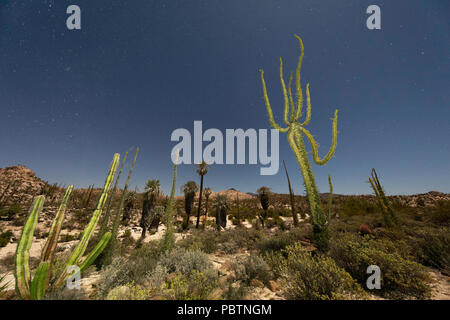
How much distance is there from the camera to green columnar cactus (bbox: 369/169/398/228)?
7.65m

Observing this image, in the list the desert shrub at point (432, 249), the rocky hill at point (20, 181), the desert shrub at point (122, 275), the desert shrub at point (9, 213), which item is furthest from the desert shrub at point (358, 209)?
the rocky hill at point (20, 181)

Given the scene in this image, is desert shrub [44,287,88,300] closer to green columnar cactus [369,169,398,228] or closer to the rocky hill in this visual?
green columnar cactus [369,169,398,228]

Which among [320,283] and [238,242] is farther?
[238,242]

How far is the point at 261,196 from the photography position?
19906 mm

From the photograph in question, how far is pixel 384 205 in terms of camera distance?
27.5 ft

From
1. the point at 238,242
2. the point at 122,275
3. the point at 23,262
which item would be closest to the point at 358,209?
the point at 238,242

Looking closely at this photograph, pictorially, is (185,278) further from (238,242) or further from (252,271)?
(238,242)

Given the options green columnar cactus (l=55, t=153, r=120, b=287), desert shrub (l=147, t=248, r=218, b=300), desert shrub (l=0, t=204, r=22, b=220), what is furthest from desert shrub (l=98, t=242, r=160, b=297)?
desert shrub (l=0, t=204, r=22, b=220)

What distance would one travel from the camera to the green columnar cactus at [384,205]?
765 cm

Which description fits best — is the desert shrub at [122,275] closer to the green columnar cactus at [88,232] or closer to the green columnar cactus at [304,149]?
the green columnar cactus at [88,232]

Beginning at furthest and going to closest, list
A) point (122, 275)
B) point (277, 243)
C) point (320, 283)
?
point (277, 243) < point (122, 275) < point (320, 283)

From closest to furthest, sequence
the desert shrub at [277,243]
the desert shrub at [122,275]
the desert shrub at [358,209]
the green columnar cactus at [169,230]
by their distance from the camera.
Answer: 1. the desert shrub at [122,275]
2. the desert shrub at [277,243]
3. the green columnar cactus at [169,230]
4. the desert shrub at [358,209]
